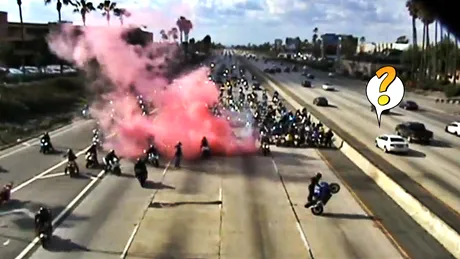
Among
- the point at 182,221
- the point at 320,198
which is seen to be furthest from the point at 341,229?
the point at 182,221

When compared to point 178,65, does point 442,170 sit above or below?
below

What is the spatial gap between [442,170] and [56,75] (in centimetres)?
6406

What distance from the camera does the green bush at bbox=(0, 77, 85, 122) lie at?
66.6m

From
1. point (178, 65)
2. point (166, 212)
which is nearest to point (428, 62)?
point (178, 65)

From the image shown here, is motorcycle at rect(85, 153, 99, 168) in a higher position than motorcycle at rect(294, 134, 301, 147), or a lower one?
higher

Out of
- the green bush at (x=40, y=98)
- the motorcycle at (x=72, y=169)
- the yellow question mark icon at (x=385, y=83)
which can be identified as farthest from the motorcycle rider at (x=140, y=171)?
the green bush at (x=40, y=98)

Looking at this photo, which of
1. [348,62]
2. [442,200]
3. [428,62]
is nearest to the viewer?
[442,200]

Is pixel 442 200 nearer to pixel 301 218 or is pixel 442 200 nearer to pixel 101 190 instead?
pixel 301 218

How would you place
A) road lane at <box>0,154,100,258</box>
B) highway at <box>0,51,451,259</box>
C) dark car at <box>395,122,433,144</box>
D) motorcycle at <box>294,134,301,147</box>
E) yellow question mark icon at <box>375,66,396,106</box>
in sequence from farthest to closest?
1. dark car at <box>395,122,433,144</box>
2. motorcycle at <box>294,134,301,147</box>
3. road lane at <box>0,154,100,258</box>
4. highway at <box>0,51,451,259</box>
5. yellow question mark icon at <box>375,66,396,106</box>

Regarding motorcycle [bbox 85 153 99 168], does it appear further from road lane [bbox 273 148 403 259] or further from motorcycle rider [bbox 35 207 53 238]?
motorcycle rider [bbox 35 207 53 238]

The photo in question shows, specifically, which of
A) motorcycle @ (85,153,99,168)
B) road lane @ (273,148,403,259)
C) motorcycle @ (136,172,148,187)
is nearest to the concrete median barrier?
road lane @ (273,148,403,259)

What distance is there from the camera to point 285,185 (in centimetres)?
3384

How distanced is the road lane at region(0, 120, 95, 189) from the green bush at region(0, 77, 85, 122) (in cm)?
1145

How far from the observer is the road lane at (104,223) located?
21641 millimetres
